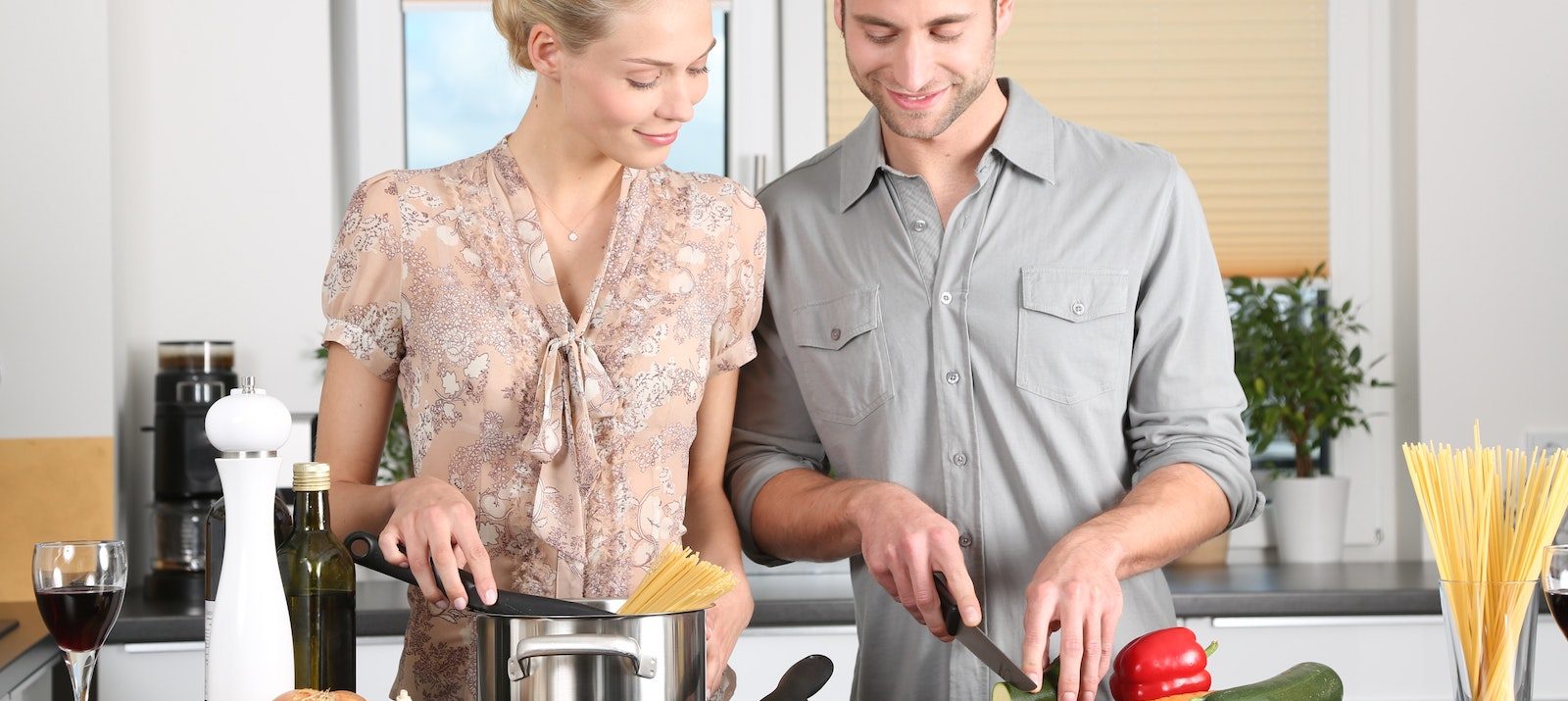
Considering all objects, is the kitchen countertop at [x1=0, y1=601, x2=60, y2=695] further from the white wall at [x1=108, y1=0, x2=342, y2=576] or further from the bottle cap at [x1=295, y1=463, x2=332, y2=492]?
the bottle cap at [x1=295, y1=463, x2=332, y2=492]

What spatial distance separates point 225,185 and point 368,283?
170 cm

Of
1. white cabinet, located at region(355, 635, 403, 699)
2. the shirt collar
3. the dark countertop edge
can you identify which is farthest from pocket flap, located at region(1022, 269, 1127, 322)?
the dark countertop edge

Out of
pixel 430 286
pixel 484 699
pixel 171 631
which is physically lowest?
pixel 171 631

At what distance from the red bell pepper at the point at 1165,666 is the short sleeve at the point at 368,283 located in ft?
2.45

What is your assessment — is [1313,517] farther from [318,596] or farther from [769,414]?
[318,596]

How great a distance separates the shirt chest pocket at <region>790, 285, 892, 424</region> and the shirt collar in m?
0.12

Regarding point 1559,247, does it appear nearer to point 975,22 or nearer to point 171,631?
point 975,22

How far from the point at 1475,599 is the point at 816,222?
0.80 meters

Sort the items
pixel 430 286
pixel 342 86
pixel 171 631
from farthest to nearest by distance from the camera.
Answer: pixel 342 86, pixel 171 631, pixel 430 286

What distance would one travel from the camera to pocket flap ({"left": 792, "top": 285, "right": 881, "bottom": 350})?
5.19 feet

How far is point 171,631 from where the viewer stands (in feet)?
7.82

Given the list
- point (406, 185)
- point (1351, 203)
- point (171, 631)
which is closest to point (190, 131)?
point (171, 631)

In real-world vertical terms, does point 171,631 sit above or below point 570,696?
below

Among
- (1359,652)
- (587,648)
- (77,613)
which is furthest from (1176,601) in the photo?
(77,613)
